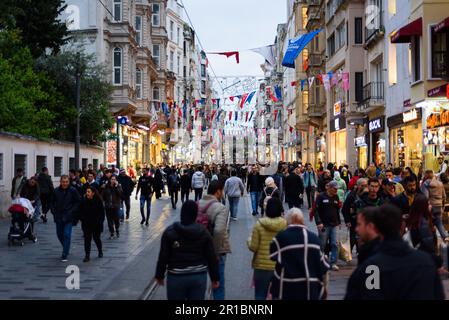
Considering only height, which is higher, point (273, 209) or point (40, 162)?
point (40, 162)

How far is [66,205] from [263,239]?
7.13 m

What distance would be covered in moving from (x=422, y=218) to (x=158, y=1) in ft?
191

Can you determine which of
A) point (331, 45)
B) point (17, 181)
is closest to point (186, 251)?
point (17, 181)

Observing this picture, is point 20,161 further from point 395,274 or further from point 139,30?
point 139,30

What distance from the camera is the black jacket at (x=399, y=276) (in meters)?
4.56

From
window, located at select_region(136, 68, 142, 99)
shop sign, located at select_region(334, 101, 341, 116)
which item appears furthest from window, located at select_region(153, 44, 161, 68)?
shop sign, located at select_region(334, 101, 341, 116)

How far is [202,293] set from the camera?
283 inches

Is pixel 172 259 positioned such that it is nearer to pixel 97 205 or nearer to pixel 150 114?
pixel 97 205

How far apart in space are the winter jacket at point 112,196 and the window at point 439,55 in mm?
12770

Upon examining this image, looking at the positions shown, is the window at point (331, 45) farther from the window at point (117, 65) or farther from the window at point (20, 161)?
the window at point (20, 161)

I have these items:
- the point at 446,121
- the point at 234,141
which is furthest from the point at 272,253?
the point at 234,141

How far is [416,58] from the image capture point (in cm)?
2711

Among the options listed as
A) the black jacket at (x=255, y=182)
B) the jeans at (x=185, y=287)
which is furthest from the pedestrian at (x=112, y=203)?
the jeans at (x=185, y=287)

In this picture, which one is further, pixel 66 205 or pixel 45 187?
pixel 45 187
